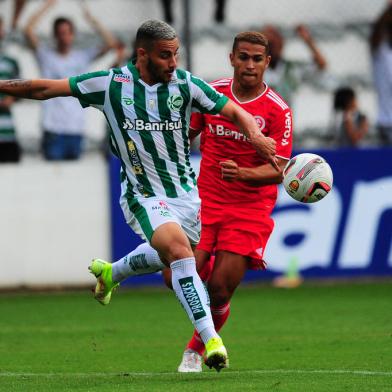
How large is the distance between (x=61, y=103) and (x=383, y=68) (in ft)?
13.0

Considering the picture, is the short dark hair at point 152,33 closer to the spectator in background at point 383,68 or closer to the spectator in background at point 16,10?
the spectator in background at point 16,10

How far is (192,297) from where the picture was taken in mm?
7762

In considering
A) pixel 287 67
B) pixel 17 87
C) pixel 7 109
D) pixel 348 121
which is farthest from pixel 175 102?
pixel 348 121

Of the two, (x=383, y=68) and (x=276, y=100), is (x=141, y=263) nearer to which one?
(x=276, y=100)

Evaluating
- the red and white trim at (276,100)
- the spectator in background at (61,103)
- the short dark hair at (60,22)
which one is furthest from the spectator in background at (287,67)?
the red and white trim at (276,100)

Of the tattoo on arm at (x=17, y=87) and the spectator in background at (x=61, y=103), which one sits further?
the spectator in background at (x=61, y=103)

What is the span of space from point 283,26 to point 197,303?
8.77m

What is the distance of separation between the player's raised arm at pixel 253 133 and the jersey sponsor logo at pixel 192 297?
899 millimetres

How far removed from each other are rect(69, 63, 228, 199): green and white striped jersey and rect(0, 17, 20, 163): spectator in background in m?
5.96

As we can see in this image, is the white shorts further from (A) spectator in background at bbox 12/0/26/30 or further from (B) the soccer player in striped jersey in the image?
(A) spectator in background at bbox 12/0/26/30

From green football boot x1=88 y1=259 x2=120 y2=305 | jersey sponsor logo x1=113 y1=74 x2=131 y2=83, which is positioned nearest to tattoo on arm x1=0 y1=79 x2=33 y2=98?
jersey sponsor logo x1=113 y1=74 x2=131 y2=83

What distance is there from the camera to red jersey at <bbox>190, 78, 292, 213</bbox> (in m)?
8.84

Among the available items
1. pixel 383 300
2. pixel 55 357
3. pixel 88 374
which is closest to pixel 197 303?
pixel 88 374

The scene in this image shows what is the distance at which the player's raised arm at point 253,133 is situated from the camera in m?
7.74
